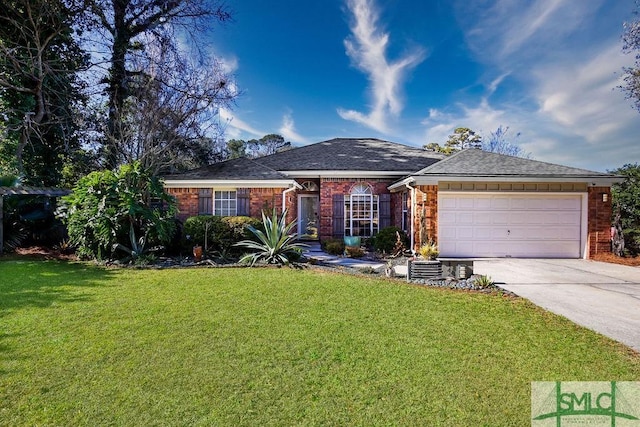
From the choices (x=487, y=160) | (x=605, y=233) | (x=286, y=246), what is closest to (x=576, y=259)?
(x=605, y=233)

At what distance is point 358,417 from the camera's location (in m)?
2.52

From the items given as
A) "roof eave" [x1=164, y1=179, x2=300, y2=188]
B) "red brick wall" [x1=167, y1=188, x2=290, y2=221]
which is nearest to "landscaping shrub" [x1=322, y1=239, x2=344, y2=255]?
"red brick wall" [x1=167, y1=188, x2=290, y2=221]

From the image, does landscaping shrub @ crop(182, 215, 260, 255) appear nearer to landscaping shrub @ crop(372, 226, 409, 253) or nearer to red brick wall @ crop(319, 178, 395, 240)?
red brick wall @ crop(319, 178, 395, 240)

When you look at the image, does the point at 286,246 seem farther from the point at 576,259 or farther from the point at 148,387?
the point at 576,259

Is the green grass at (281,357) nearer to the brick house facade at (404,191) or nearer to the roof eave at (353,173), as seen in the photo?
the brick house facade at (404,191)

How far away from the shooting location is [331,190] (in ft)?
47.2

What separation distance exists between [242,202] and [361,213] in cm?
553

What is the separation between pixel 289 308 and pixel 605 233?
39.0 ft

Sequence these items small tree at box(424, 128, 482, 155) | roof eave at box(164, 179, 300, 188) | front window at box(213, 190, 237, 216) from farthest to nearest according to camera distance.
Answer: small tree at box(424, 128, 482, 155)
front window at box(213, 190, 237, 216)
roof eave at box(164, 179, 300, 188)

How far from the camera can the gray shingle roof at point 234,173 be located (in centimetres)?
1319

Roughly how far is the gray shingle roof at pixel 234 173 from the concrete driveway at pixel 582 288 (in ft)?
29.3

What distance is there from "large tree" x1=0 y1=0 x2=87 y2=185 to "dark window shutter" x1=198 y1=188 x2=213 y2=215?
6.57 metres
